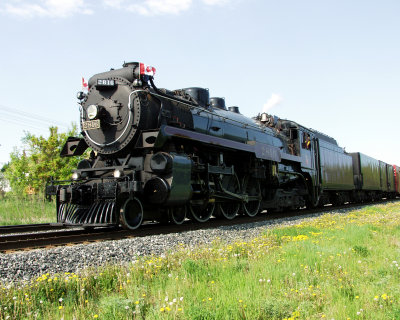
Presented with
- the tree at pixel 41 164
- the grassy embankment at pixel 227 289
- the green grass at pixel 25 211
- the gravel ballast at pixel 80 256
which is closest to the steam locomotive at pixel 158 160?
the gravel ballast at pixel 80 256

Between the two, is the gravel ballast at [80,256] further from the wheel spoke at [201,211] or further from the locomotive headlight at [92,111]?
the locomotive headlight at [92,111]

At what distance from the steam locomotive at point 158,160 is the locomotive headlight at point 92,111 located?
0.09ft

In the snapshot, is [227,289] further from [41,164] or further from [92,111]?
[41,164]

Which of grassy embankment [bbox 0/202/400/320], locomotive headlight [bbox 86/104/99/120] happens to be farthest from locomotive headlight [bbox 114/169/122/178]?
grassy embankment [bbox 0/202/400/320]

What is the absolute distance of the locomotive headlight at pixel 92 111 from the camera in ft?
29.8

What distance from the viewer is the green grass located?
13611 mm

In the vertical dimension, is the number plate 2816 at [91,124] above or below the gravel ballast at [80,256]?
above

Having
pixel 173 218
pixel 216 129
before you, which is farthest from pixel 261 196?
pixel 173 218

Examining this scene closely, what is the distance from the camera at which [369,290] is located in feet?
11.1

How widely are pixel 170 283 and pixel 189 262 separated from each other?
2.13 ft

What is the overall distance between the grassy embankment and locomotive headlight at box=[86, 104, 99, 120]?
203 inches

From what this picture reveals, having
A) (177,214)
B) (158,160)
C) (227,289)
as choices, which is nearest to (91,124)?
(158,160)

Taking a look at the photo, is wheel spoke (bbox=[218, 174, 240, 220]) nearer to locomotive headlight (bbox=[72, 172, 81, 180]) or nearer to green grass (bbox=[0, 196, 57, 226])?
locomotive headlight (bbox=[72, 172, 81, 180])

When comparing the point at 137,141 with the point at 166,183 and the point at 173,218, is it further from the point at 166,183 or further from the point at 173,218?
the point at 173,218
